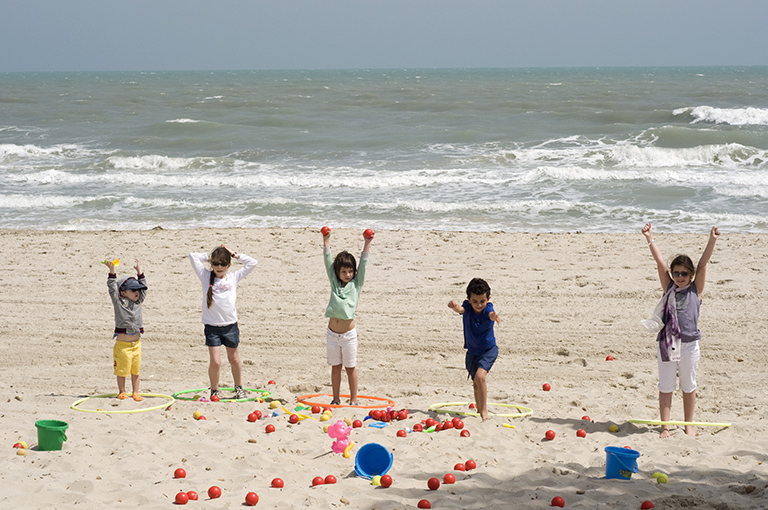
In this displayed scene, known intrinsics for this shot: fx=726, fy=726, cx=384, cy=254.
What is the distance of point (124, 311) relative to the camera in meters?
6.61

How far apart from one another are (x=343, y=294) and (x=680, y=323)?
9.42ft

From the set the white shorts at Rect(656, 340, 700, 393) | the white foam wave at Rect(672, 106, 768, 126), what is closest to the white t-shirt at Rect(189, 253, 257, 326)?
the white shorts at Rect(656, 340, 700, 393)

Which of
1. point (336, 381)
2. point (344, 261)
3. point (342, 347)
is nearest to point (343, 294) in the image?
point (344, 261)

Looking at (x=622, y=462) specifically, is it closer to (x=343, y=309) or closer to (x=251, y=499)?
(x=251, y=499)

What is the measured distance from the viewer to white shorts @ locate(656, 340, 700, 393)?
5887 millimetres

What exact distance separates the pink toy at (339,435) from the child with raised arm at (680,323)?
102 inches

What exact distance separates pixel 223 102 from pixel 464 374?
43.1 meters

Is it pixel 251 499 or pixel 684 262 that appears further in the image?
pixel 684 262

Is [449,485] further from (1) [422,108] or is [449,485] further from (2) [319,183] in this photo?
(1) [422,108]

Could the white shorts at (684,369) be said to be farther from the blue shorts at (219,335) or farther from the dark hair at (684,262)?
the blue shorts at (219,335)

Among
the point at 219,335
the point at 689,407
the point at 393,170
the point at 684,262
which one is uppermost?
the point at 393,170

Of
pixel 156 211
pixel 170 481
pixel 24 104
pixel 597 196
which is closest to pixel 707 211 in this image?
pixel 597 196

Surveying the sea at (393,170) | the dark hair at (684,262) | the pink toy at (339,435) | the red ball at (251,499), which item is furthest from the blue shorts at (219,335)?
the sea at (393,170)

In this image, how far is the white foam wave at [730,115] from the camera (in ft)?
110
